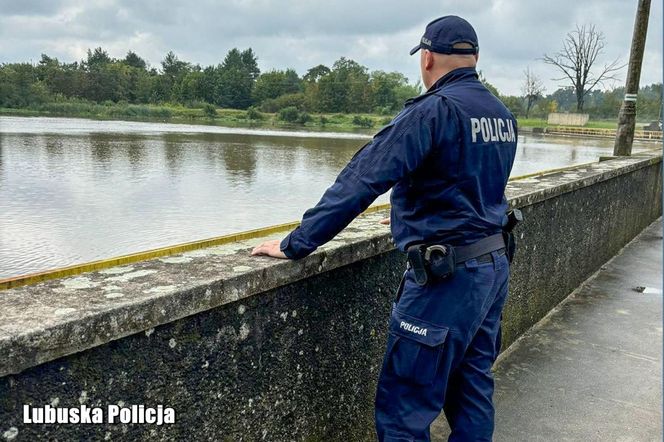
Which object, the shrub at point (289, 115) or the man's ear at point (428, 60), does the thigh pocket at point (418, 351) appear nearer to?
the man's ear at point (428, 60)

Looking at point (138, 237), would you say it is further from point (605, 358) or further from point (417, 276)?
point (417, 276)

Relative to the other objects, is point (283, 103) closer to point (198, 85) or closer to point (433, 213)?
point (198, 85)

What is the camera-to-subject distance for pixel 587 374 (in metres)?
4.05

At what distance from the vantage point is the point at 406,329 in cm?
227

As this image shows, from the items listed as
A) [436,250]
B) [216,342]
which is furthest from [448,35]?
[216,342]

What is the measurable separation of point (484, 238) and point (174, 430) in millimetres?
1267

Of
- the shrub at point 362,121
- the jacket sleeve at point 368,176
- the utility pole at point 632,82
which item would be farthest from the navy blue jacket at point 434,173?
the shrub at point 362,121

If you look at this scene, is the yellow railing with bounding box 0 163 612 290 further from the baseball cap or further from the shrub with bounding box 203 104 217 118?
the shrub with bounding box 203 104 217 118

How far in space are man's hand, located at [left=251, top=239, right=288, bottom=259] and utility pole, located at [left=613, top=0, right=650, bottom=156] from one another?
31.1 feet

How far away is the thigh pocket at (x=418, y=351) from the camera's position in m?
2.22

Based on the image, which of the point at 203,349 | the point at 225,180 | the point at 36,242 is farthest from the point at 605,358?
the point at 225,180

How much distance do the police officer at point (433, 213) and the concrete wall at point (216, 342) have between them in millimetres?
255

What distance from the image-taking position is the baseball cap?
2350mm

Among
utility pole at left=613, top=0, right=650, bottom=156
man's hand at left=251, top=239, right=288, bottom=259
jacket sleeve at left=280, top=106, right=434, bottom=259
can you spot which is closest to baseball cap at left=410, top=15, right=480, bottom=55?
jacket sleeve at left=280, top=106, right=434, bottom=259
